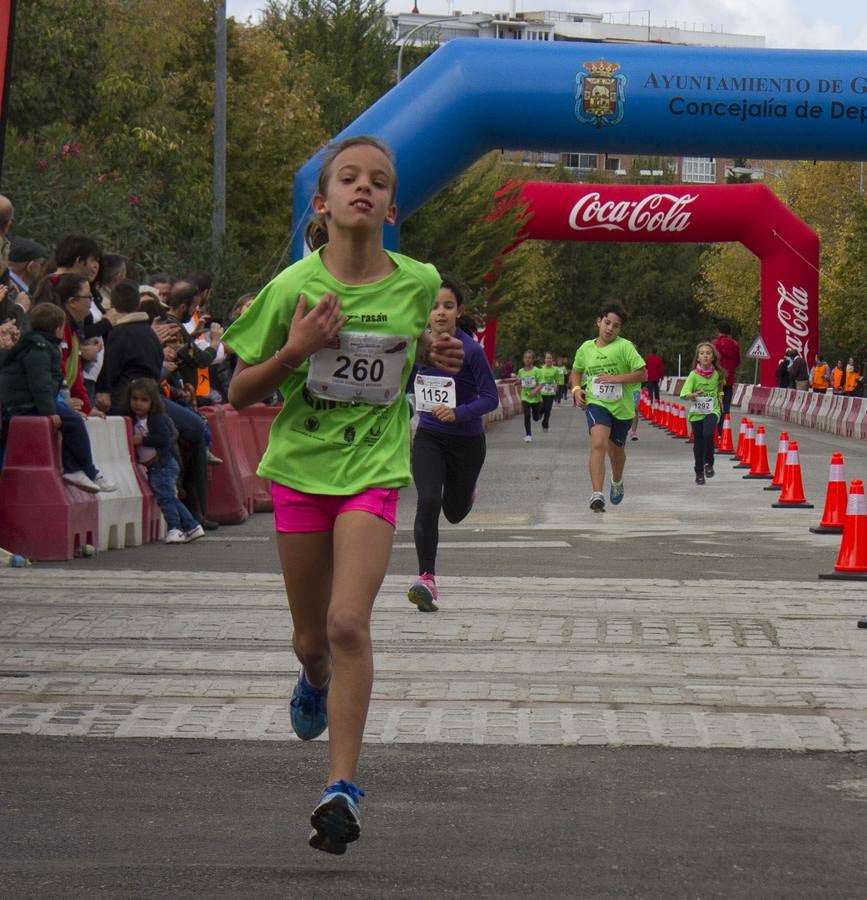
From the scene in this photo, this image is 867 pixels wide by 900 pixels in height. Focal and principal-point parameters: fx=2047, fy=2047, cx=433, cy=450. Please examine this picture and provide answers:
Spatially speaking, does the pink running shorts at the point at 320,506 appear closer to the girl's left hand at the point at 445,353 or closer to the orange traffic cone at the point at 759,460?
the girl's left hand at the point at 445,353

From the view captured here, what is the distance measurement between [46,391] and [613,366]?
740 centimetres

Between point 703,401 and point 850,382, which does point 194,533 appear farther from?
point 850,382

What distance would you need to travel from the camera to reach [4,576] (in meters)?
11.6

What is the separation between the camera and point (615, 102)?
24.5 meters

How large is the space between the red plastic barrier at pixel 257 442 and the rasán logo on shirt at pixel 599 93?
6628 millimetres

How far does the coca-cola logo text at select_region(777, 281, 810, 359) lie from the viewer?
48031 mm

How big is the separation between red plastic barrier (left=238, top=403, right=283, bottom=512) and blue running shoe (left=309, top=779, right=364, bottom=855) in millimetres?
13843

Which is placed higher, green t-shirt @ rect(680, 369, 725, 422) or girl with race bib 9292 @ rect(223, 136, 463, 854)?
girl with race bib 9292 @ rect(223, 136, 463, 854)

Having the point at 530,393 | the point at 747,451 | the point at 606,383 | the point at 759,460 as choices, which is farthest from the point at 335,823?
the point at 530,393

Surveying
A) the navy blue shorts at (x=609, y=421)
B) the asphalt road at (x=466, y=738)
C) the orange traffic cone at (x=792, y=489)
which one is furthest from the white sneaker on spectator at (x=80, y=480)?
the orange traffic cone at (x=792, y=489)

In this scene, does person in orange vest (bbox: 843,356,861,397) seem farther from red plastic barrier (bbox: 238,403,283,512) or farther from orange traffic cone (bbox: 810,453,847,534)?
orange traffic cone (bbox: 810,453,847,534)

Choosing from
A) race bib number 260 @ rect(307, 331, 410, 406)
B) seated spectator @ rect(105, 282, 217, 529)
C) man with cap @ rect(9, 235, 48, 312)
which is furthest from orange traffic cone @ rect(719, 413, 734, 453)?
race bib number 260 @ rect(307, 331, 410, 406)

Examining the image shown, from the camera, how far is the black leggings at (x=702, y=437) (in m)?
23.5

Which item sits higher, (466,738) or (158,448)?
(466,738)
